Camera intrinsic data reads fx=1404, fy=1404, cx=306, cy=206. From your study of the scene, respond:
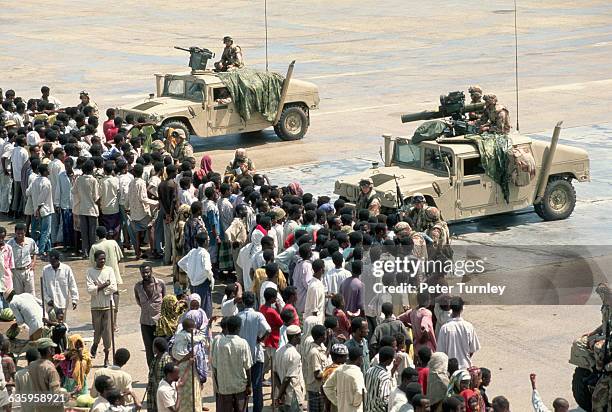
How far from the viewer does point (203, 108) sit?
Answer: 2777 centimetres

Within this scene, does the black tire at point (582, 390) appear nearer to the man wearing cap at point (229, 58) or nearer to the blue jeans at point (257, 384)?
the blue jeans at point (257, 384)

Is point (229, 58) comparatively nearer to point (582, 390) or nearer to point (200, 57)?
point (200, 57)

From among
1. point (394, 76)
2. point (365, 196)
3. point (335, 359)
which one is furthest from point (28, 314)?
point (394, 76)

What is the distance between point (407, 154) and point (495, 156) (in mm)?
1412

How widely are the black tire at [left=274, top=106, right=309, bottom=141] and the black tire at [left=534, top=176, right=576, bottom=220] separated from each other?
7.96 m

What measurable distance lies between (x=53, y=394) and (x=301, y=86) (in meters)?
16.5

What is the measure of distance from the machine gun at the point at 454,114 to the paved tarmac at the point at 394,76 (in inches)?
61.0

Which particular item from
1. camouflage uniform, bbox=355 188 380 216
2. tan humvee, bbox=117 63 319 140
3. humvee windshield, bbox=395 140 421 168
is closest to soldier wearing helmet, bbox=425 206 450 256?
camouflage uniform, bbox=355 188 380 216

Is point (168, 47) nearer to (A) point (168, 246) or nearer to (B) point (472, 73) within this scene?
(B) point (472, 73)

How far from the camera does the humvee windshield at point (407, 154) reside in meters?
21.8

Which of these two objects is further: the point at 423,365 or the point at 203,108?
the point at 203,108

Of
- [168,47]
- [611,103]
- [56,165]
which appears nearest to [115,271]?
[56,165]

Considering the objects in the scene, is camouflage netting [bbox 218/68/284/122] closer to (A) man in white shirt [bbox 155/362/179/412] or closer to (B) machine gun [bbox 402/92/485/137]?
(B) machine gun [bbox 402/92/485/137]

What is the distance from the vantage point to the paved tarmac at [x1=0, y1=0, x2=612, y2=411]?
17.8 metres
